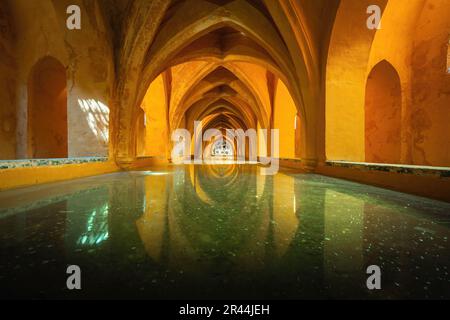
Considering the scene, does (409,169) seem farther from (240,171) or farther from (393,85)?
(393,85)

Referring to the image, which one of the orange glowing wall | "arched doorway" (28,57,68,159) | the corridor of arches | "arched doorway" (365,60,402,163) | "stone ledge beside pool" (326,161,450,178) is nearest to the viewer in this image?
the corridor of arches

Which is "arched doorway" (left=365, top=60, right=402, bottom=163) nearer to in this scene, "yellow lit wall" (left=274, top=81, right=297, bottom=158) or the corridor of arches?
the corridor of arches

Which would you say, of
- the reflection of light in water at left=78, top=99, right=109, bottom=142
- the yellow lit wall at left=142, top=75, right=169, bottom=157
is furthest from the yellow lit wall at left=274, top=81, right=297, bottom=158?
the reflection of light in water at left=78, top=99, right=109, bottom=142

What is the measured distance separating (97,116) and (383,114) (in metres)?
8.77

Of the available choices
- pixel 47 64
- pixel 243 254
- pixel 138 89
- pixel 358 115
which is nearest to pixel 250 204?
Result: pixel 243 254

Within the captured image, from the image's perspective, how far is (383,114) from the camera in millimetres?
7559

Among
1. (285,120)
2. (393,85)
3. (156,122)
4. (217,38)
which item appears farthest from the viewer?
(156,122)

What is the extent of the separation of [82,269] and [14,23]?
9893 millimetres

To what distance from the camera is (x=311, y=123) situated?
6.23m

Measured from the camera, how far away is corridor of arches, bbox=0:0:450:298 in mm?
1287

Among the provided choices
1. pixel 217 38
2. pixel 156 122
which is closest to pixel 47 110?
pixel 156 122

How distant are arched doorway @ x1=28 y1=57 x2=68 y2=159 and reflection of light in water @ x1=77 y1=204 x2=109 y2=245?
7.60 meters

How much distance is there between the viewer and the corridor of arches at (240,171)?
4.22 feet

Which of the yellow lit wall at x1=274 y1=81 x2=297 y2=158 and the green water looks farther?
the yellow lit wall at x1=274 y1=81 x2=297 y2=158
